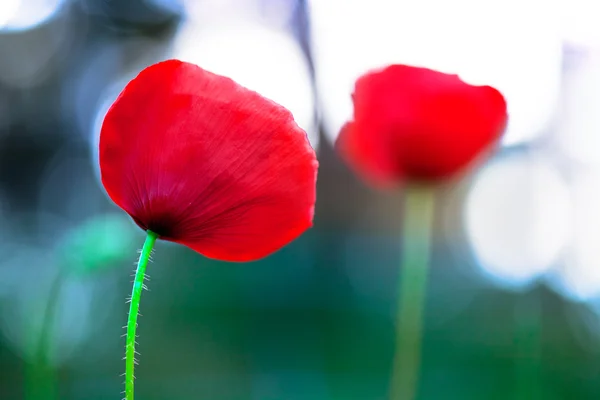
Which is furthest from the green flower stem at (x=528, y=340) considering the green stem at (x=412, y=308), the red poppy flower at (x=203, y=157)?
the red poppy flower at (x=203, y=157)

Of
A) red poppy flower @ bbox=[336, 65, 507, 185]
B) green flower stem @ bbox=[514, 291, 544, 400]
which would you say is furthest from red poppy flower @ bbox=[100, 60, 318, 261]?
green flower stem @ bbox=[514, 291, 544, 400]

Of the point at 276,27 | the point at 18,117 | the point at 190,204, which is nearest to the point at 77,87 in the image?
the point at 18,117

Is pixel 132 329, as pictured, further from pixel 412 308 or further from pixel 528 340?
pixel 528 340

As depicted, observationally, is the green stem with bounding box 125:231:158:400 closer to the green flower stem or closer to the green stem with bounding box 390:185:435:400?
the green stem with bounding box 390:185:435:400

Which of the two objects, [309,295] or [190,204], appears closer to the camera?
[190,204]

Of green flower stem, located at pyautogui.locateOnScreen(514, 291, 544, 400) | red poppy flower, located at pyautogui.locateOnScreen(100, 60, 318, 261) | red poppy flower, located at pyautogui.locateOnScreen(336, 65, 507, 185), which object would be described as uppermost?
red poppy flower, located at pyautogui.locateOnScreen(336, 65, 507, 185)

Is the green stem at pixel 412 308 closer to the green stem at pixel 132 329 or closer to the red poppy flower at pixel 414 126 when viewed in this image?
the red poppy flower at pixel 414 126

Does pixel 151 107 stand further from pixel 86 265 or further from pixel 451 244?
pixel 451 244

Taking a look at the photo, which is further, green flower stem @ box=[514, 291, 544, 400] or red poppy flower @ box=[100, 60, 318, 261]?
green flower stem @ box=[514, 291, 544, 400]

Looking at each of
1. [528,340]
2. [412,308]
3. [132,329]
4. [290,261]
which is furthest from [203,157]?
[290,261]
